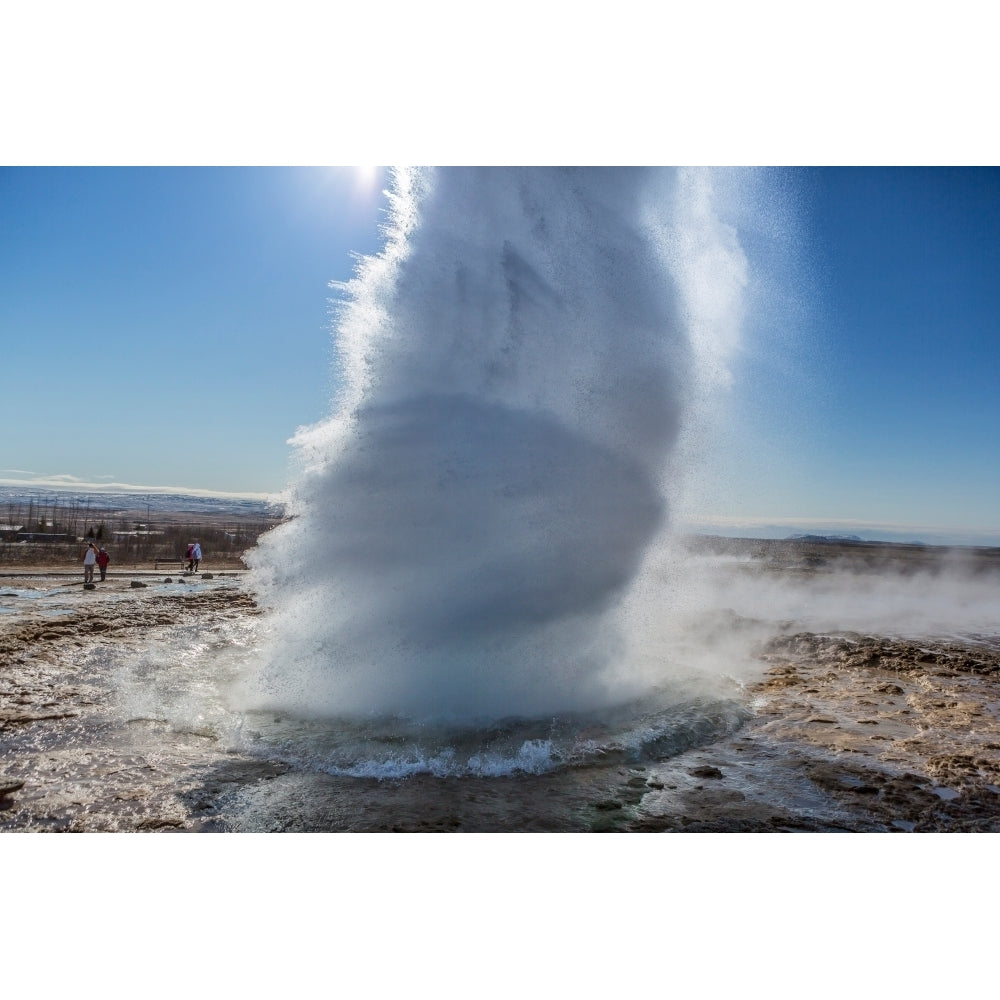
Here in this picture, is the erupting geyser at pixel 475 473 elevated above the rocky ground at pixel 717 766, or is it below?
above

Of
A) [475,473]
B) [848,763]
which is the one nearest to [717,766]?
[848,763]

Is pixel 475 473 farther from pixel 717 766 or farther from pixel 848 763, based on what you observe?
pixel 848 763

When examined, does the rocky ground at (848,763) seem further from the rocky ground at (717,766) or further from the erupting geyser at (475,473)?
the erupting geyser at (475,473)

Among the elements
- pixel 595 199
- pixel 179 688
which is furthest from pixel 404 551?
pixel 595 199

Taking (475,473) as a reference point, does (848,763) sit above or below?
below

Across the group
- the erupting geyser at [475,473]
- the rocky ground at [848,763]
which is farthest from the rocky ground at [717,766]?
the erupting geyser at [475,473]

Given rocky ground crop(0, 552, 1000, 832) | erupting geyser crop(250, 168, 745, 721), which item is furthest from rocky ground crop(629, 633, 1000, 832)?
erupting geyser crop(250, 168, 745, 721)
